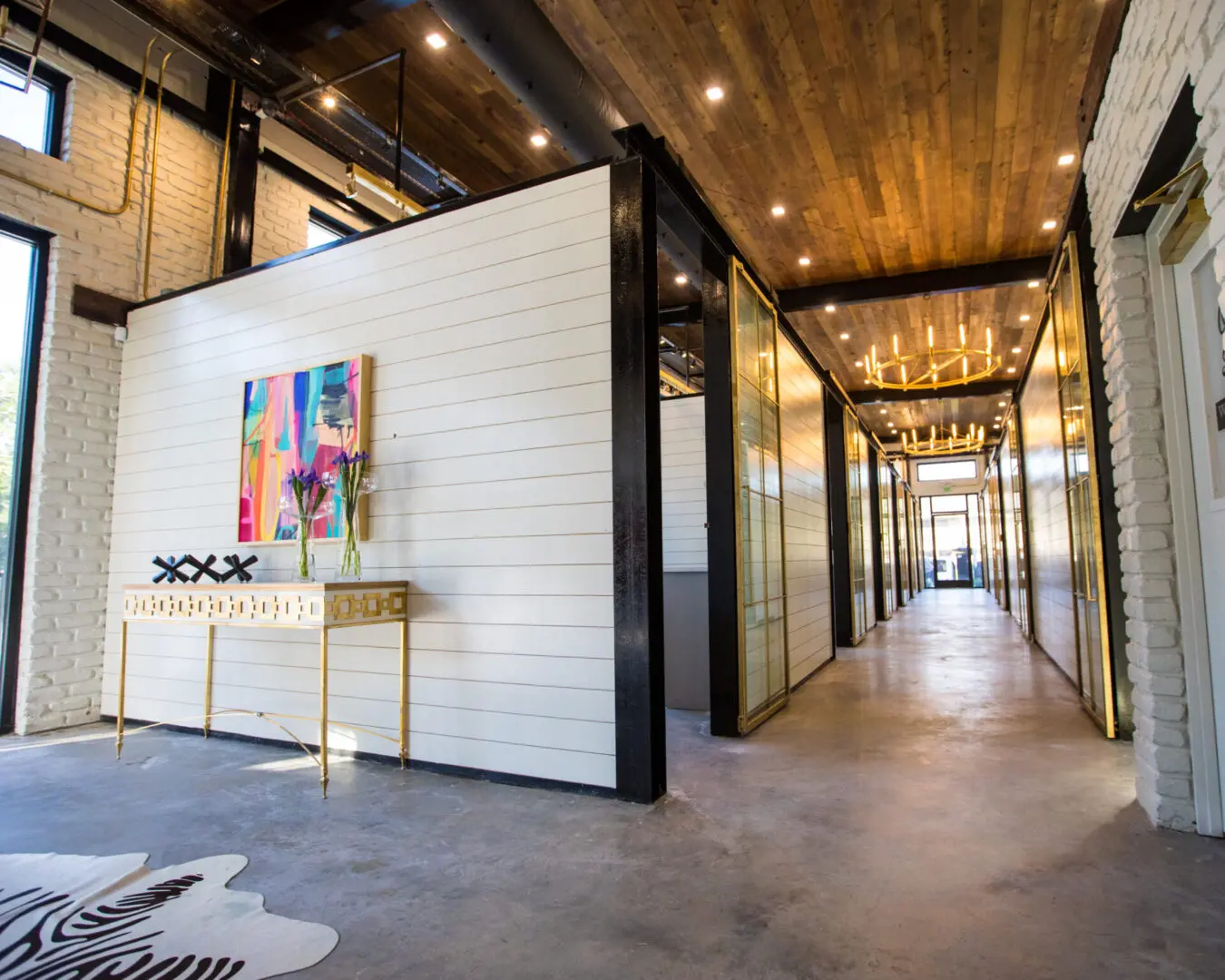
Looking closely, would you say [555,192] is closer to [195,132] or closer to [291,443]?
[291,443]

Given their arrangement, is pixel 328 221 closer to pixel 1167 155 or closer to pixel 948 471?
pixel 1167 155

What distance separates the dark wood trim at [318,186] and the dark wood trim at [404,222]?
1.72m

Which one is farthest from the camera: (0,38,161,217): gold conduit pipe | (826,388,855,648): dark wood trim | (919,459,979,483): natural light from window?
(919,459,979,483): natural light from window

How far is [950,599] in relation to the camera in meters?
17.4

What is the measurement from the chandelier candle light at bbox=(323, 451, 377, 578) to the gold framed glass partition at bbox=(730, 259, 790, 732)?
88.7 inches

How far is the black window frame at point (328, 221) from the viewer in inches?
259

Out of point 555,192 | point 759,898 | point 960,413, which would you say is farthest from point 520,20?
point 960,413

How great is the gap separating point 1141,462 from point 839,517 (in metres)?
6.53

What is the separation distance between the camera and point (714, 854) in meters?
2.51

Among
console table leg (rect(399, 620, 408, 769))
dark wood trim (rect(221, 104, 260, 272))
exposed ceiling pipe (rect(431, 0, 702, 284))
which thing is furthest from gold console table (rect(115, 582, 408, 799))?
dark wood trim (rect(221, 104, 260, 272))

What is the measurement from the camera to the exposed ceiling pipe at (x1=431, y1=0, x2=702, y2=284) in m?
3.60

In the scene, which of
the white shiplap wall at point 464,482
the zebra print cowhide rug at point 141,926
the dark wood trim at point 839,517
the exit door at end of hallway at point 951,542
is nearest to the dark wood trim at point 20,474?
the white shiplap wall at point 464,482

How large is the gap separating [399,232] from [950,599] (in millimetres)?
16981

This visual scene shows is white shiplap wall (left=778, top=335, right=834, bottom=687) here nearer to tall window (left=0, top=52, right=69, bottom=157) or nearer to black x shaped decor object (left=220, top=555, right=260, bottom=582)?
black x shaped decor object (left=220, top=555, right=260, bottom=582)
